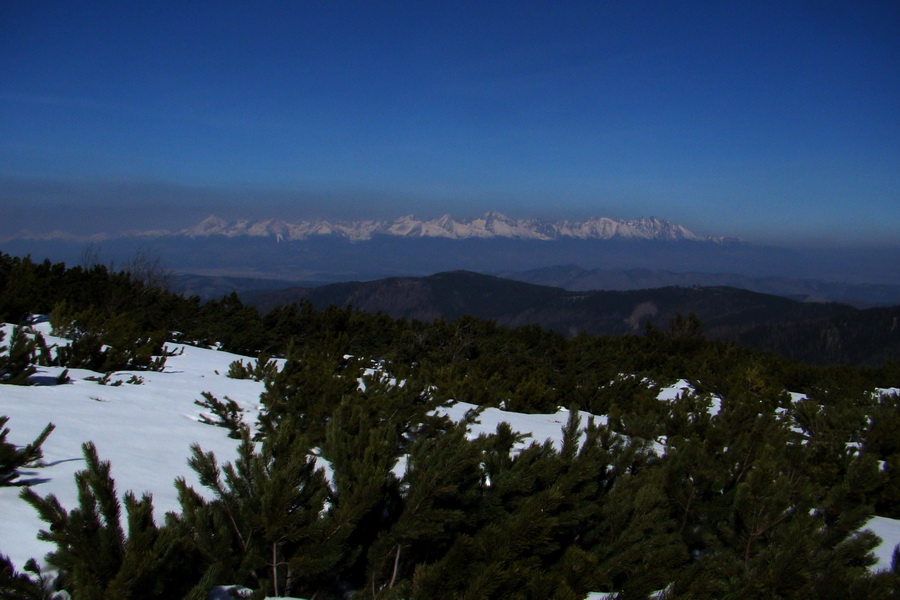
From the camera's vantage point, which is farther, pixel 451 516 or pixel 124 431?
pixel 124 431

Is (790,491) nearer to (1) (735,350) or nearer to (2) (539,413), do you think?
(2) (539,413)

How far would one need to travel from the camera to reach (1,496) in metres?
2.62

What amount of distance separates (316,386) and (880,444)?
7780 millimetres

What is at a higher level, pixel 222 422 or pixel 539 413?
pixel 222 422

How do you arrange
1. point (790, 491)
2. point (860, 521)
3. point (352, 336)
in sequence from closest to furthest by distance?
point (860, 521), point (790, 491), point (352, 336)

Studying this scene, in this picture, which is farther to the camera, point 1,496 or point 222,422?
point 222,422

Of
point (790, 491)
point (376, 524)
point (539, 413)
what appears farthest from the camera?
point (539, 413)

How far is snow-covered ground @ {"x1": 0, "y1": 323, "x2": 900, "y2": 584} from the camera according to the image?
274 centimetres

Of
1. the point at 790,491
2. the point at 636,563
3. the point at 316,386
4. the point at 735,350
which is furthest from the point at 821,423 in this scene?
the point at 735,350

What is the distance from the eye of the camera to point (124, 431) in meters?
4.16

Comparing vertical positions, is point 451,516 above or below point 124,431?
above

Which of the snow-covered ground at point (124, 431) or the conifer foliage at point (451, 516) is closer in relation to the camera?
the conifer foliage at point (451, 516)

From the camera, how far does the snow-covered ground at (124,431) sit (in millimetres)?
2742

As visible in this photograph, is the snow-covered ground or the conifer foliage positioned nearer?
the conifer foliage
